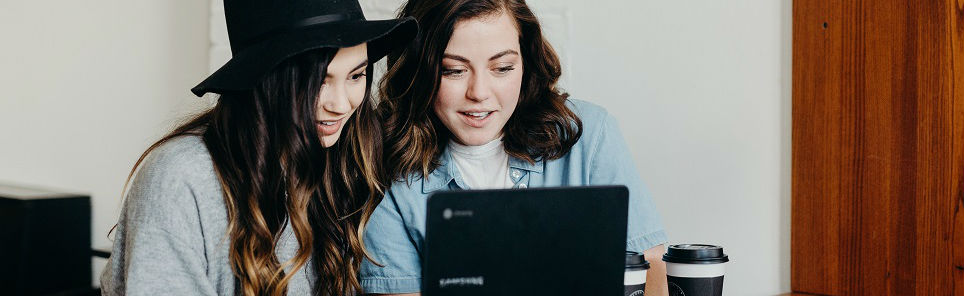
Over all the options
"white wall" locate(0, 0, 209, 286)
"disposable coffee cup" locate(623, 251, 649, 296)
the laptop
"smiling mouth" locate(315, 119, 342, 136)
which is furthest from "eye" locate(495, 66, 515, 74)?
"white wall" locate(0, 0, 209, 286)

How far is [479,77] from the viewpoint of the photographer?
4.66 ft

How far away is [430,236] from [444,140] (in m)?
0.77

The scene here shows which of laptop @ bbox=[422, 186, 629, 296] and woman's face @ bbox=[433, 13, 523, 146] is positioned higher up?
woman's face @ bbox=[433, 13, 523, 146]

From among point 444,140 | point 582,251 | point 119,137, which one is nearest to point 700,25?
point 444,140

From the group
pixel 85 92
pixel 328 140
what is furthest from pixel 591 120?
pixel 85 92

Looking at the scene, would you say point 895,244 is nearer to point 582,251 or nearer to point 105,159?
point 582,251

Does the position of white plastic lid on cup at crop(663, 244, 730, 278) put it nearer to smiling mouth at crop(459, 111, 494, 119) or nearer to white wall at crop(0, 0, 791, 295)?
smiling mouth at crop(459, 111, 494, 119)

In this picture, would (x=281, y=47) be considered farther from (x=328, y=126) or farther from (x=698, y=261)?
→ (x=698, y=261)

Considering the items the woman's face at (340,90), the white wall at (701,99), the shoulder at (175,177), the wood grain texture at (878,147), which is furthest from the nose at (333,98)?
the wood grain texture at (878,147)

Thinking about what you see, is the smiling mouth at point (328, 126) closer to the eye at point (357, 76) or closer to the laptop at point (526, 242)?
the eye at point (357, 76)

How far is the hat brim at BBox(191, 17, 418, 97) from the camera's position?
3.75 ft

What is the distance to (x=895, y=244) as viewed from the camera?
162 centimetres

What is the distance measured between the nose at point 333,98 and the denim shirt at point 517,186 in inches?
11.4

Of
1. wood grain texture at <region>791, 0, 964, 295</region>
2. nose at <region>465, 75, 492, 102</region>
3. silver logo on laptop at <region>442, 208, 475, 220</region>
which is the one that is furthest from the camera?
wood grain texture at <region>791, 0, 964, 295</region>
